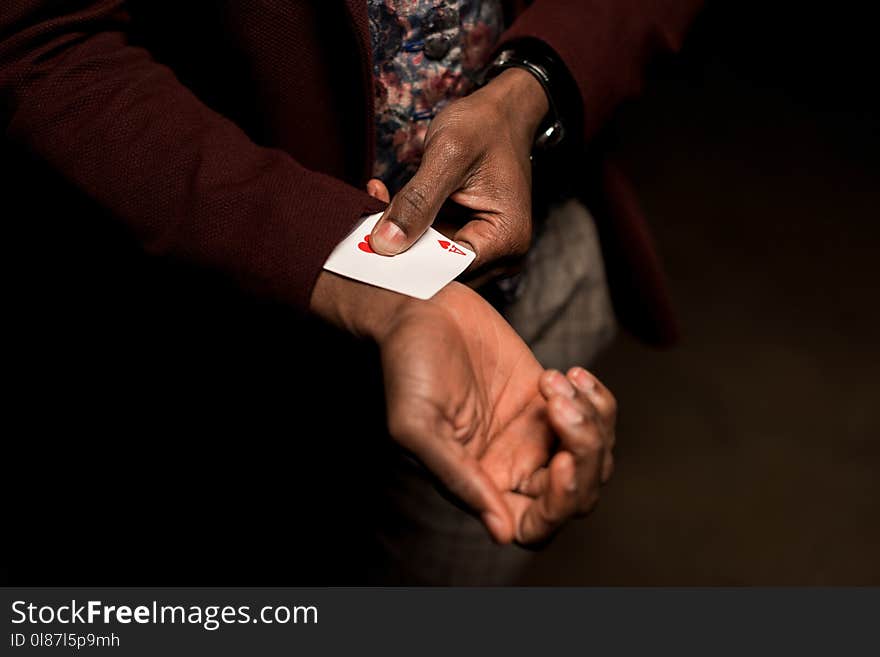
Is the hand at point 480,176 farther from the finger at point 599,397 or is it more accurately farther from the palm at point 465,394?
the finger at point 599,397

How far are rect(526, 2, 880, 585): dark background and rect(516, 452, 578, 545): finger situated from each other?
2.31ft

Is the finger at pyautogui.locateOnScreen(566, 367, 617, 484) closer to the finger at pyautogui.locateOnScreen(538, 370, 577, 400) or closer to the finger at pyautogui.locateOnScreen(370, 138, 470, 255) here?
the finger at pyautogui.locateOnScreen(538, 370, 577, 400)

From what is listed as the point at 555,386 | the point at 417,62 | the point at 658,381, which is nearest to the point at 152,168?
the point at 417,62

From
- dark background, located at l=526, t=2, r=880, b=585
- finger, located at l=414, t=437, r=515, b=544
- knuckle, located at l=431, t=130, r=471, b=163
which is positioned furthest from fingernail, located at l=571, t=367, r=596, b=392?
dark background, located at l=526, t=2, r=880, b=585

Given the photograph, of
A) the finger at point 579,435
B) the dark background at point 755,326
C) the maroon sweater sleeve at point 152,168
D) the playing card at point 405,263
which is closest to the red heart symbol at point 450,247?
the playing card at point 405,263

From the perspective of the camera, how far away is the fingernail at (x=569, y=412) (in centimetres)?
70

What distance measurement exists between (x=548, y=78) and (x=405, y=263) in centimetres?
34

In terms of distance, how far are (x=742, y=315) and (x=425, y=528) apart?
1319mm

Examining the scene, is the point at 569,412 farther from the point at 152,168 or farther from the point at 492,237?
the point at 152,168

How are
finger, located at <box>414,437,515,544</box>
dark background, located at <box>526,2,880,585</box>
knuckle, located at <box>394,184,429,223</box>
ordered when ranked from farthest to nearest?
dark background, located at <box>526,2,880,585</box> → knuckle, located at <box>394,184,429,223</box> → finger, located at <box>414,437,515,544</box>

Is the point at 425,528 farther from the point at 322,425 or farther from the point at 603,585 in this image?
the point at 603,585

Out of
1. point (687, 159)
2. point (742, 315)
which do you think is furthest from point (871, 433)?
point (687, 159)

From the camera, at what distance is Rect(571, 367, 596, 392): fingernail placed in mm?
731

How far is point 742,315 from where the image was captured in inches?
85.7
